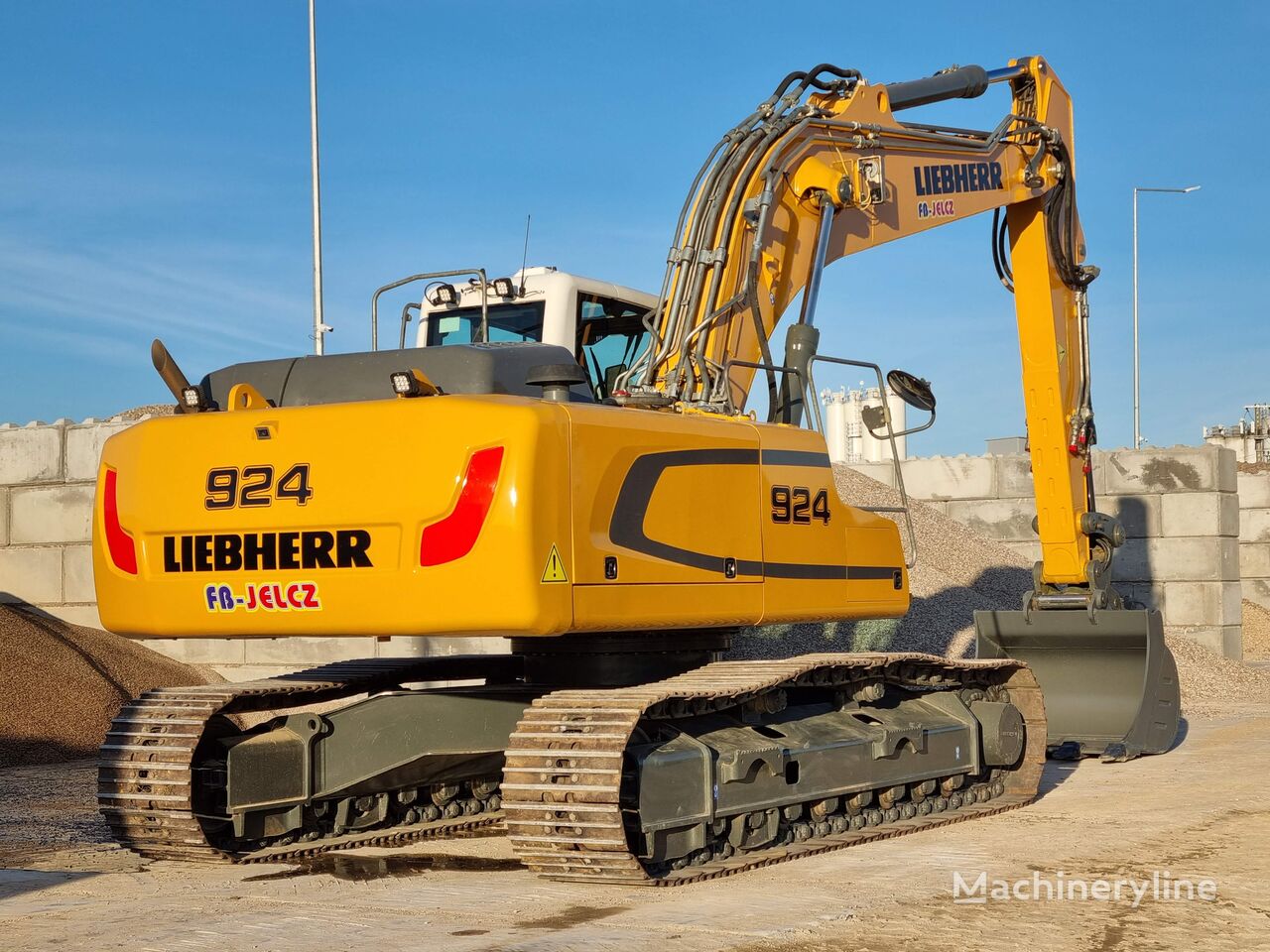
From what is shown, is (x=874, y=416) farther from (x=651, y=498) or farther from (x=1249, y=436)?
(x=1249, y=436)

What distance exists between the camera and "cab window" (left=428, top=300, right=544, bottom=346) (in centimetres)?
870

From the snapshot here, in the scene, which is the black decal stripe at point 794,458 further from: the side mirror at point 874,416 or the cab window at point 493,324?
the cab window at point 493,324

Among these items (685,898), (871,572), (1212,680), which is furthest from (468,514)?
(1212,680)

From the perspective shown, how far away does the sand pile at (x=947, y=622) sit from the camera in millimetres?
15761

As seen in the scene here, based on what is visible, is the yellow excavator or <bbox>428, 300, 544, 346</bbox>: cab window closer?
the yellow excavator

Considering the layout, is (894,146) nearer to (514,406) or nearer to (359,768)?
(514,406)

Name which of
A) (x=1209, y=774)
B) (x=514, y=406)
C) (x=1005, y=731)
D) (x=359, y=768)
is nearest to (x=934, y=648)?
(x=1209, y=774)

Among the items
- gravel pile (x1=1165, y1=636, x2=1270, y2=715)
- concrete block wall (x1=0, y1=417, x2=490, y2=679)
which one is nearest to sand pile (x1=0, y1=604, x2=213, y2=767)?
concrete block wall (x1=0, y1=417, x2=490, y2=679)

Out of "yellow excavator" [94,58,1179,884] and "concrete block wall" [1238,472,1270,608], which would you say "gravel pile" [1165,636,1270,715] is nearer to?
"yellow excavator" [94,58,1179,884]

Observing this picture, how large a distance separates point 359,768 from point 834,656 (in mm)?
2467

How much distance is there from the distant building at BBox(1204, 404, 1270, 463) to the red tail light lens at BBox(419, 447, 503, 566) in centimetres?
4375

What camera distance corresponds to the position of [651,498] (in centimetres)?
691

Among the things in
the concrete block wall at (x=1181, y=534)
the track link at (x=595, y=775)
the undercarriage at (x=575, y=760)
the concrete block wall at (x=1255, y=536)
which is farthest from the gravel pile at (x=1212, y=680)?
the track link at (x=595, y=775)

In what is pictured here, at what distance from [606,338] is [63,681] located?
6.57 metres
